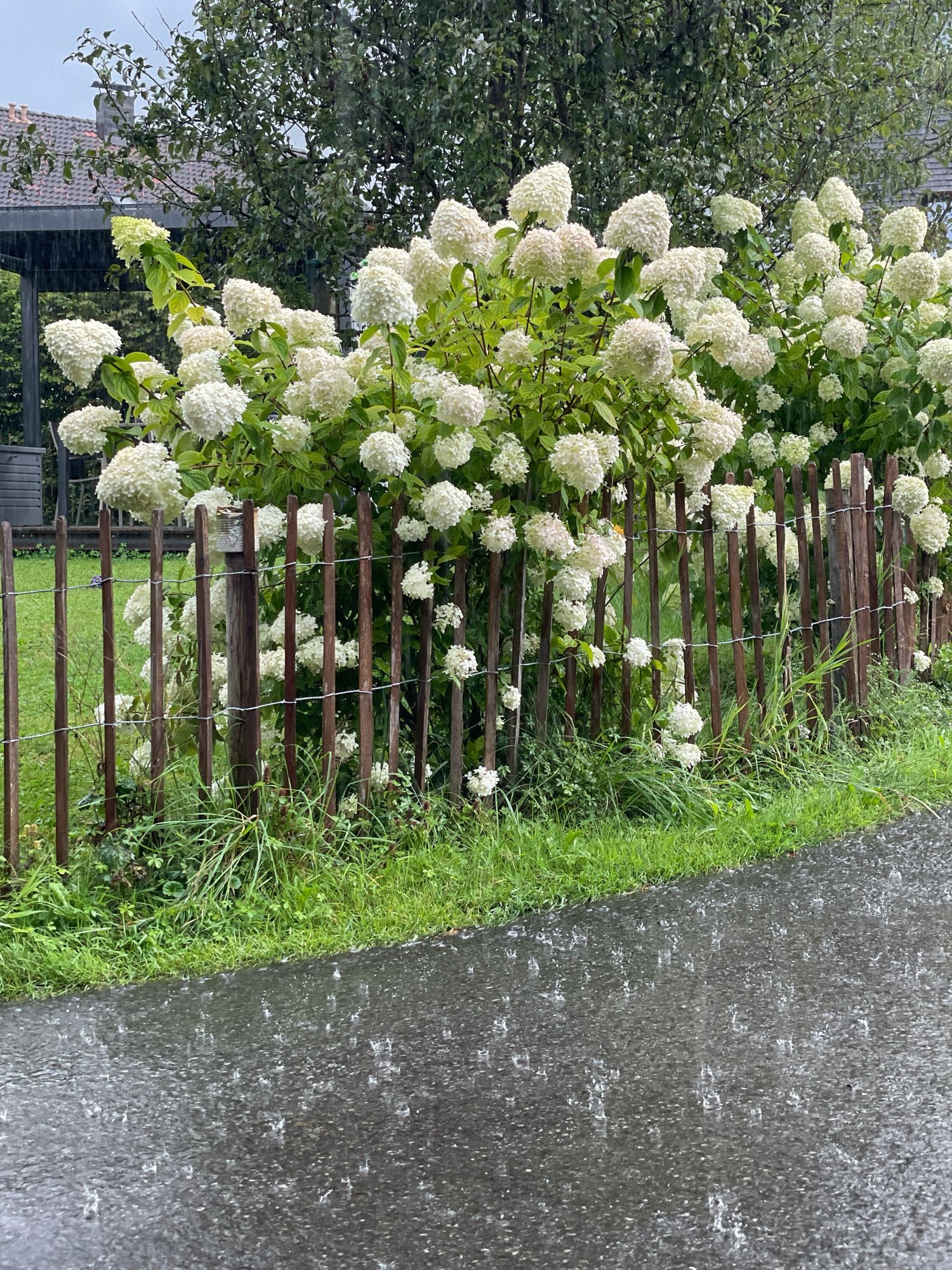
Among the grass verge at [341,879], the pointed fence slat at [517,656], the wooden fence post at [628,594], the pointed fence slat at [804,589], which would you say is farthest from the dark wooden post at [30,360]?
the grass verge at [341,879]

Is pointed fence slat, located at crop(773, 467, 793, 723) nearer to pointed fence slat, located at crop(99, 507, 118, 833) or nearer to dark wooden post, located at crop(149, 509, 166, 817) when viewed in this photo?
dark wooden post, located at crop(149, 509, 166, 817)

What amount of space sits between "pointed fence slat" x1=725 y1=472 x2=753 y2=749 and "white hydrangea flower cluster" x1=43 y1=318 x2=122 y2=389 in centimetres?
281

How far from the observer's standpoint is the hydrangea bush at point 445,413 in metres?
4.55

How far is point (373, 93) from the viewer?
734 cm

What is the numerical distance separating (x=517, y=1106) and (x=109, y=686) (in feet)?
6.65

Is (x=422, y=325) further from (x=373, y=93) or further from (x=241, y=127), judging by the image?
(x=241, y=127)

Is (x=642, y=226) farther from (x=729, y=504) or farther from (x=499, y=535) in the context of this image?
(x=729, y=504)

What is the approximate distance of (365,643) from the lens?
185 inches

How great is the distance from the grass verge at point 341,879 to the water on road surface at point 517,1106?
0.47ft

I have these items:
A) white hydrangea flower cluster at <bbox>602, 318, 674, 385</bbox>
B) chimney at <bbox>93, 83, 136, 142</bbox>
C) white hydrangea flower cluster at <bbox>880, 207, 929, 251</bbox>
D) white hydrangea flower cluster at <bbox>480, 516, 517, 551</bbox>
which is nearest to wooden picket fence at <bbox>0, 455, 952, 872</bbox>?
white hydrangea flower cluster at <bbox>480, 516, 517, 551</bbox>

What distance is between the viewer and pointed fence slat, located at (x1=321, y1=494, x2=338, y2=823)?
4.55 meters

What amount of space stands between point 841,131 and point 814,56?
998mm

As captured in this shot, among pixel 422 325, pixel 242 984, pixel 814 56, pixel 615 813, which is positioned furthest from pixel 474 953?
pixel 814 56

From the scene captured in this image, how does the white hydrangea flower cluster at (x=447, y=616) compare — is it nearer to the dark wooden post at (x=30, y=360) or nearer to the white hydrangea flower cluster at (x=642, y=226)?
the white hydrangea flower cluster at (x=642, y=226)
